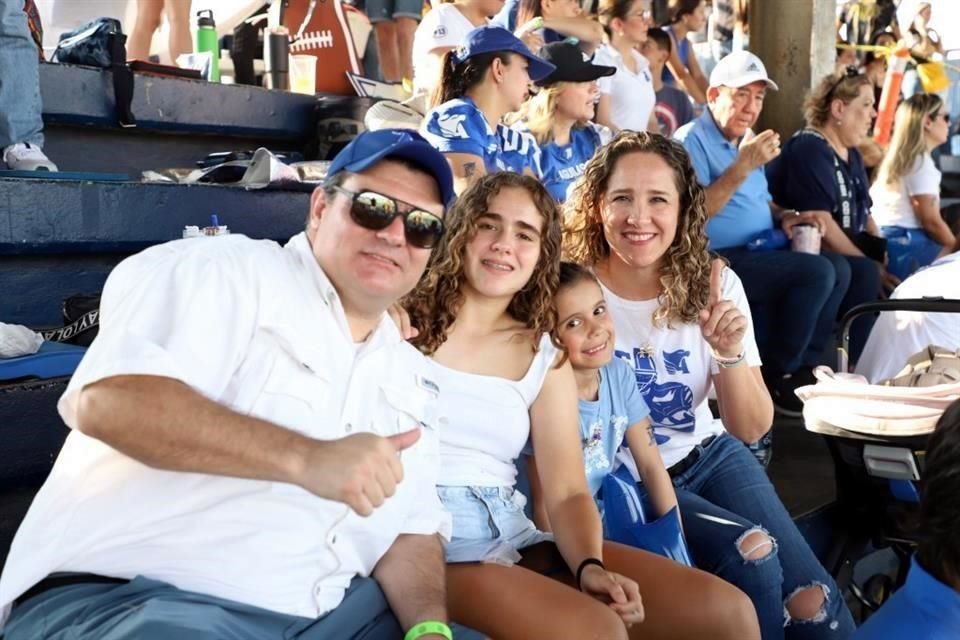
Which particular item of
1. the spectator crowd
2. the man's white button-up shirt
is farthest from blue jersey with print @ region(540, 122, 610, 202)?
the man's white button-up shirt

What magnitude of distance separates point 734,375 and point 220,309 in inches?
67.4

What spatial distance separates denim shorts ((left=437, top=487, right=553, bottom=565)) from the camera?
257 cm

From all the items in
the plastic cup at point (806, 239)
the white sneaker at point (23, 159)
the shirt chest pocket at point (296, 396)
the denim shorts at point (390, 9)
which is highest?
the denim shorts at point (390, 9)

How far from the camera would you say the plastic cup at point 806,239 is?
594 centimetres

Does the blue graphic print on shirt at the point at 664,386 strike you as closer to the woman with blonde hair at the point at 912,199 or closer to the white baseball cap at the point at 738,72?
the white baseball cap at the point at 738,72

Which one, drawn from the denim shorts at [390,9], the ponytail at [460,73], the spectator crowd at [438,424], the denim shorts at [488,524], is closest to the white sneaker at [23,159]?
the spectator crowd at [438,424]

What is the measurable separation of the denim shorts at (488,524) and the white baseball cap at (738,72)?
12.6 feet

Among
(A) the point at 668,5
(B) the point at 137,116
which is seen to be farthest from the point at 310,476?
(A) the point at 668,5

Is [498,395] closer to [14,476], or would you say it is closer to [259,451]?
[259,451]

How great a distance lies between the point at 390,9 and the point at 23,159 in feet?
11.1

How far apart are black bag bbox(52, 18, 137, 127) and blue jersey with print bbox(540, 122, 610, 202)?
1.74 meters

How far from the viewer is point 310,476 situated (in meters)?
1.73

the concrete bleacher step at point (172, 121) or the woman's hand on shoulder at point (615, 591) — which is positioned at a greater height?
the concrete bleacher step at point (172, 121)

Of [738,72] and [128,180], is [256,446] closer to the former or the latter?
[128,180]
